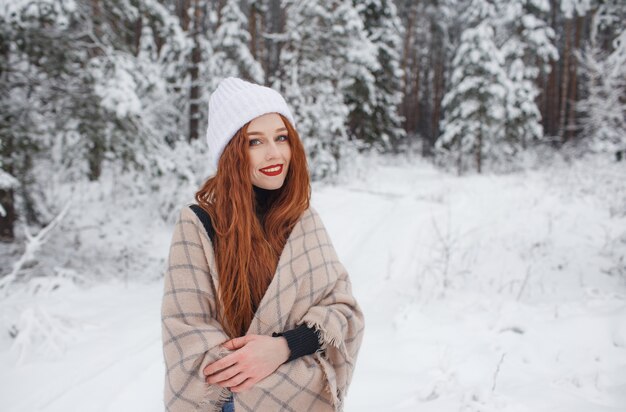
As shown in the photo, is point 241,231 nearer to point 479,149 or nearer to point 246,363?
point 246,363

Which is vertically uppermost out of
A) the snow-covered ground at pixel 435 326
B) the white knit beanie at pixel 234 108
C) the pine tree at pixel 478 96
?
the pine tree at pixel 478 96

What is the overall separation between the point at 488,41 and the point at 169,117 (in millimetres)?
12535

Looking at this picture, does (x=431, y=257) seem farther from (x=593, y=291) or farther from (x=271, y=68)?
(x=271, y=68)

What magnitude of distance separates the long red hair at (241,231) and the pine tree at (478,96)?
15.4 meters

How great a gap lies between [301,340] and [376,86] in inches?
690

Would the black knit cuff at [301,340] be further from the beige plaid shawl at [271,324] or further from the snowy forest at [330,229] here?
the snowy forest at [330,229]

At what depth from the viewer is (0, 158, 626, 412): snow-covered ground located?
9.37 feet

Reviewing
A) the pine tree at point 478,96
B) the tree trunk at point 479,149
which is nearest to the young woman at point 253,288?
the pine tree at point 478,96

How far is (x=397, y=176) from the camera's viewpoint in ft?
55.2

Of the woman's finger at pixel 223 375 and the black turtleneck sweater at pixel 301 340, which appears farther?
the black turtleneck sweater at pixel 301 340

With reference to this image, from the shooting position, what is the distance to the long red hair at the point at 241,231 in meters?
1.57

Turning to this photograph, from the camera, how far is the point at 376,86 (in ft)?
58.0

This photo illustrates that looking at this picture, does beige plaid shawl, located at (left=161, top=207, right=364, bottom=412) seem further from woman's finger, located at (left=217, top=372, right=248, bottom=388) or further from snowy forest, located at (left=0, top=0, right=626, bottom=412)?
snowy forest, located at (left=0, top=0, right=626, bottom=412)

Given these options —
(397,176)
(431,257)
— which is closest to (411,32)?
(397,176)
